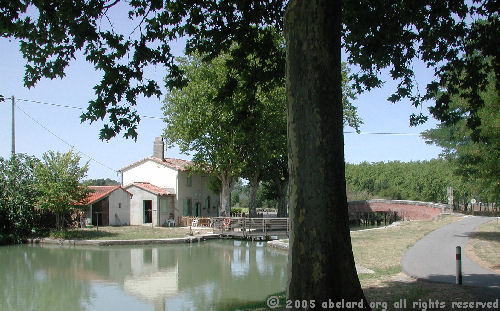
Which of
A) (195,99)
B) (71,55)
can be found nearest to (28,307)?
(71,55)

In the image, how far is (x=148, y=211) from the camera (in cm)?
3834

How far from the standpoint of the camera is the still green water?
13.3 m

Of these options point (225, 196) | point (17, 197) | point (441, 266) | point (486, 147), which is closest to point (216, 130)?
point (225, 196)

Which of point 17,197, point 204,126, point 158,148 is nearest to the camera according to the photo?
point 17,197

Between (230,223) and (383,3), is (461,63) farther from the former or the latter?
(230,223)

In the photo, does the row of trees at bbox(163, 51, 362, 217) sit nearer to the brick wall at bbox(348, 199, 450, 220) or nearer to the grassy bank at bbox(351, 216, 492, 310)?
the brick wall at bbox(348, 199, 450, 220)

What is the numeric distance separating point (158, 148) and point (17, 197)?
49.6 ft

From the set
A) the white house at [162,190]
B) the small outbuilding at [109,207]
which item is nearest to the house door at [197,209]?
the white house at [162,190]

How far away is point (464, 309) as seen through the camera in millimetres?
7371

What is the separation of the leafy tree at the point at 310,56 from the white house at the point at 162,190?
27744mm

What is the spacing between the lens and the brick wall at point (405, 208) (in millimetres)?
44497

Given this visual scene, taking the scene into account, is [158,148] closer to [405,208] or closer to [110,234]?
[110,234]

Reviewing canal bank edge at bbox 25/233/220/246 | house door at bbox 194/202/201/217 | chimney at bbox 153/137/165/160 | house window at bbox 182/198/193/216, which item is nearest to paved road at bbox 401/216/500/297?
canal bank edge at bbox 25/233/220/246

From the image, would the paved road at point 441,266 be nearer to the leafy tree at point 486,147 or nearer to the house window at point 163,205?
the leafy tree at point 486,147
